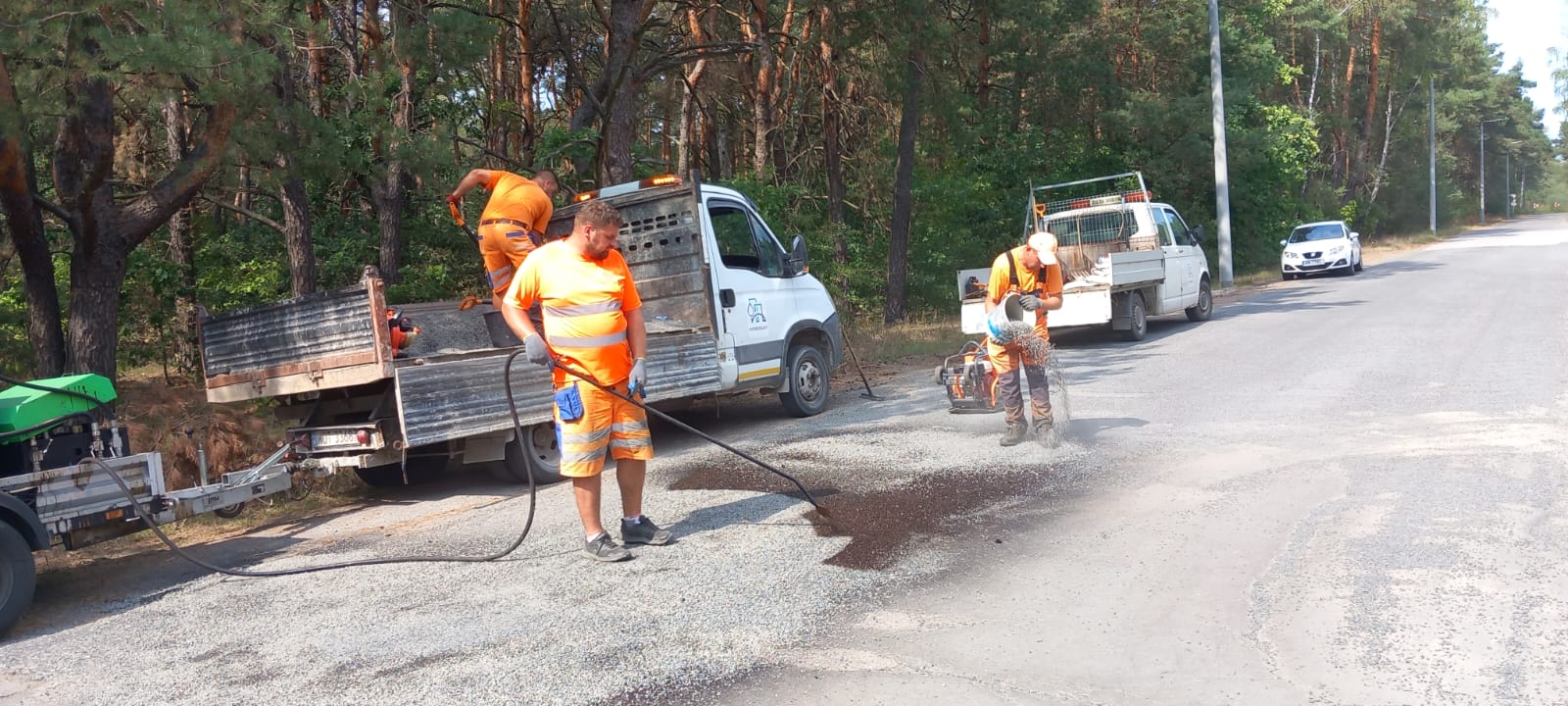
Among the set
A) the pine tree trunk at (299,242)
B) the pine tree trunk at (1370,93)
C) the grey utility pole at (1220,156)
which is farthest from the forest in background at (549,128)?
the grey utility pole at (1220,156)

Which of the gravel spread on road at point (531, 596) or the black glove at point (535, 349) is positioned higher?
the black glove at point (535, 349)

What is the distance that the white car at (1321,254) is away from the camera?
29.7m

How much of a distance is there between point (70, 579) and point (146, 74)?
13.0 ft

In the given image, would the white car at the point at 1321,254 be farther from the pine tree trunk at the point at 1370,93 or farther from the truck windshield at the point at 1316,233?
the pine tree trunk at the point at 1370,93

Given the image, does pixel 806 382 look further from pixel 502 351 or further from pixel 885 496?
pixel 885 496

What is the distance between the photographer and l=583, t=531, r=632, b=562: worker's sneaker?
6.10 meters

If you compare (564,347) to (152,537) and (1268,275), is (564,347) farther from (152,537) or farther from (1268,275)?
(1268,275)

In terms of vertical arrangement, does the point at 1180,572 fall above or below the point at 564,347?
below

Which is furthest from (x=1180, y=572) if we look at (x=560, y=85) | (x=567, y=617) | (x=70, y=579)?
(x=560, y=85)

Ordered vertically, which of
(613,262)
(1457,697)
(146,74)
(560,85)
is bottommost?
(1457,697)

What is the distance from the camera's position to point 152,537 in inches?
311

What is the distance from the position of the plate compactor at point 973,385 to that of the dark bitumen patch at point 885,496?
5.86 feet

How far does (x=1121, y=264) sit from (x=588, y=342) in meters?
10.9

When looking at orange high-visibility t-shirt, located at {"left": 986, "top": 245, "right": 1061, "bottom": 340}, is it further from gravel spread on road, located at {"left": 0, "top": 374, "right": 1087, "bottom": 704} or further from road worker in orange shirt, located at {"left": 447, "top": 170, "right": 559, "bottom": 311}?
road worker in orange shirt, located at {"left": 447, "top": 170, "right": 559, "bottom": 311}
